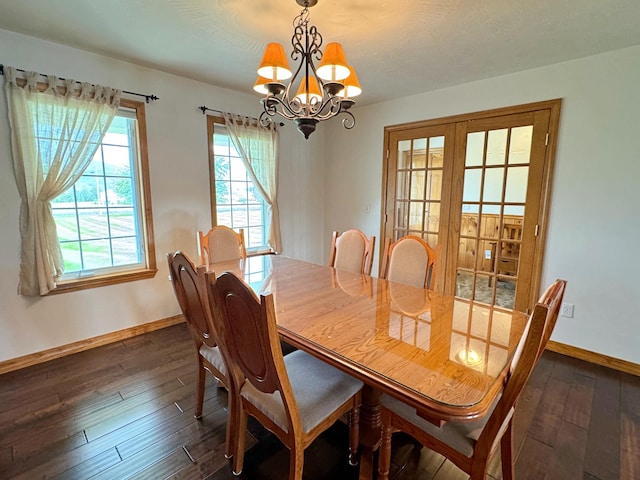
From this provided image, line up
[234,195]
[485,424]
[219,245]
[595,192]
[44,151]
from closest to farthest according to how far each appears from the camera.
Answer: [485,424]
[44,151]
[595,192]
[219,245]
[234,195]

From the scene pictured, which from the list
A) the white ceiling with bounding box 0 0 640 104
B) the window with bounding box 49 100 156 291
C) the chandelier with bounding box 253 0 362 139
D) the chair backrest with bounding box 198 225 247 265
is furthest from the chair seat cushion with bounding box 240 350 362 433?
the window with bounding box 49 100 156 291

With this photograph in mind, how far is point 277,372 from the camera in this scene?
106 cm

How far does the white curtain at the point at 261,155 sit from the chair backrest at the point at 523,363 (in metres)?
3.03

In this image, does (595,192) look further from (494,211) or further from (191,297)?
(191,297)

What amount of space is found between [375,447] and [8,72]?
10.7ft

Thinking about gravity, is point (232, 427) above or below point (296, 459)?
below

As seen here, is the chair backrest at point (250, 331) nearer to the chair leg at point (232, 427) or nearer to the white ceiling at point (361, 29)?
the chair leg at point (232, 427)

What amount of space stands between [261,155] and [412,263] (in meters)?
2.25

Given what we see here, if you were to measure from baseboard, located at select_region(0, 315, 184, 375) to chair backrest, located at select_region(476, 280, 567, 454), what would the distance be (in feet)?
9.49

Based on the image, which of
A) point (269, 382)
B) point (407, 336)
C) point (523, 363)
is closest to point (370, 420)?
point (407, 336)

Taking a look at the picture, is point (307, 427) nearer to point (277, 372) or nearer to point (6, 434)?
point (277, 372)

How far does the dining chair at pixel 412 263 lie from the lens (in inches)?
81.3

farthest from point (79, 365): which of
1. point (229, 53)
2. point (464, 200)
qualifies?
point (464, 200)

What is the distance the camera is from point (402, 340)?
1236 millimetres
